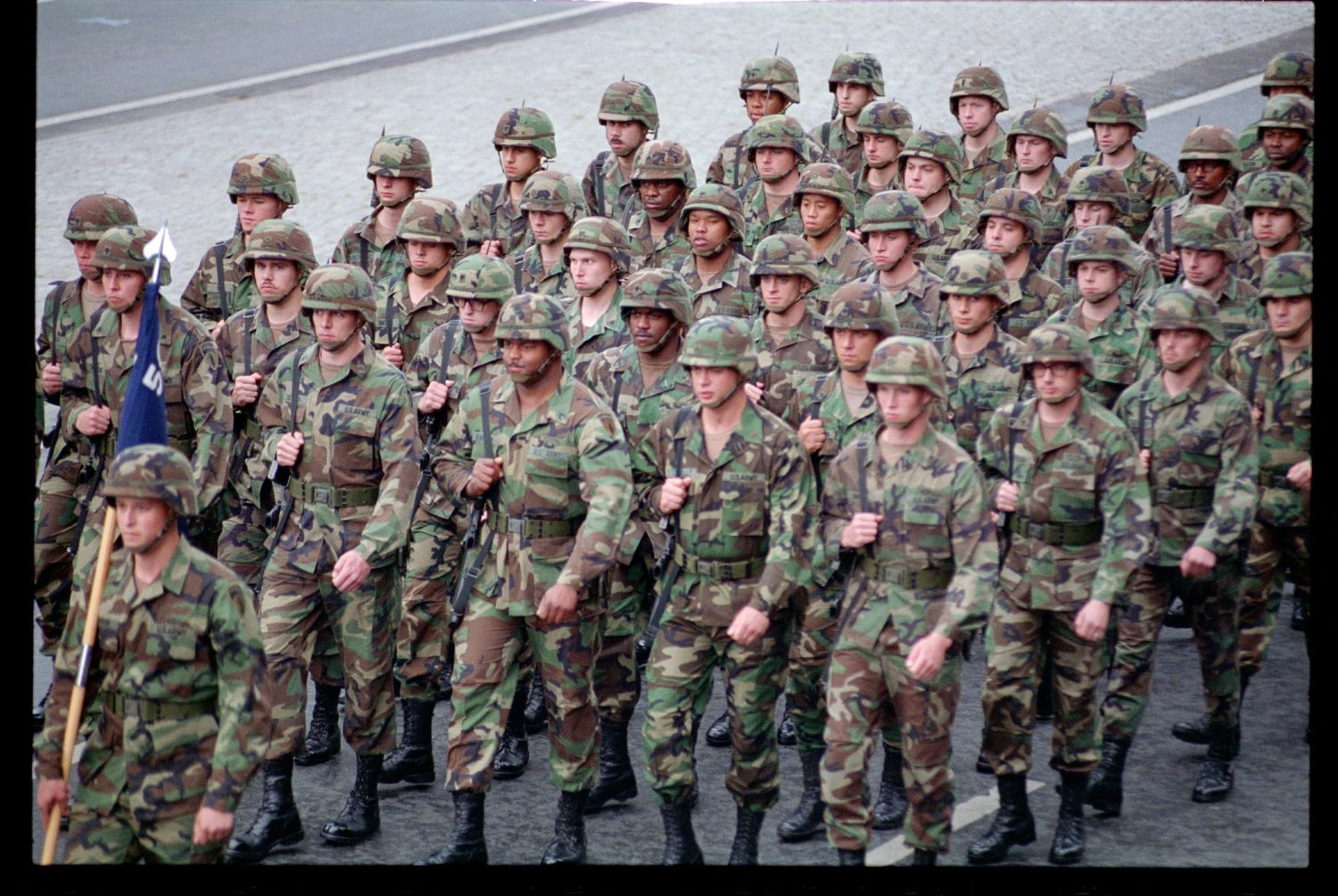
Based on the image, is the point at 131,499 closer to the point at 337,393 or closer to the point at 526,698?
the point at 337,393

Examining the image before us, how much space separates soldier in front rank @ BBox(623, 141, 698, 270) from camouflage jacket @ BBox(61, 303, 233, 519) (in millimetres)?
2954

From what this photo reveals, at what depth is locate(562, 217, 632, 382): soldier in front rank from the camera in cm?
1073

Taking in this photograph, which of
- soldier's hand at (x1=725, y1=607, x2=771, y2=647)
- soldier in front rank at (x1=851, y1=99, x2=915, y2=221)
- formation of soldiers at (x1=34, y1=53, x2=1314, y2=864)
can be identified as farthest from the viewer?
soldier in front rank at (x1=851, y1=99, x2=915, y2=221)

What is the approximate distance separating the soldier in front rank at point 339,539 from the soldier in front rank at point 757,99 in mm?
4943

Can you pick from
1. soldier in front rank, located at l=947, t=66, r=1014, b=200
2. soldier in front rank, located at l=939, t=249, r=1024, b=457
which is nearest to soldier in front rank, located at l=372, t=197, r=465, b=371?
soldier in front rank, located at l=939, t=249, r=1024, b=457

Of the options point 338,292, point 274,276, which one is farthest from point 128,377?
point 338,292

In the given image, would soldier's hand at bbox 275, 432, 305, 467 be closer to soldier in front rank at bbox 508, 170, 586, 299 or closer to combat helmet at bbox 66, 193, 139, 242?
combat helmet at bbox 66, 193, 139, 242

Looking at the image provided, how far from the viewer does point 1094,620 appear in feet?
28.7

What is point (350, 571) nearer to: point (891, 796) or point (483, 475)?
point (483, 475)

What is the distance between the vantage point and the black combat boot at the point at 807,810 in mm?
9312

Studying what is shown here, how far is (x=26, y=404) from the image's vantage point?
9.41 m

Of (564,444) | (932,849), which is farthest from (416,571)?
(932,849)

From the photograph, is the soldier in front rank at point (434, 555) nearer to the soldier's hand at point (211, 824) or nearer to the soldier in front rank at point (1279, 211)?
the soldier's hand at point (211, 824)

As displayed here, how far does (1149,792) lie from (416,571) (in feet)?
12.4
